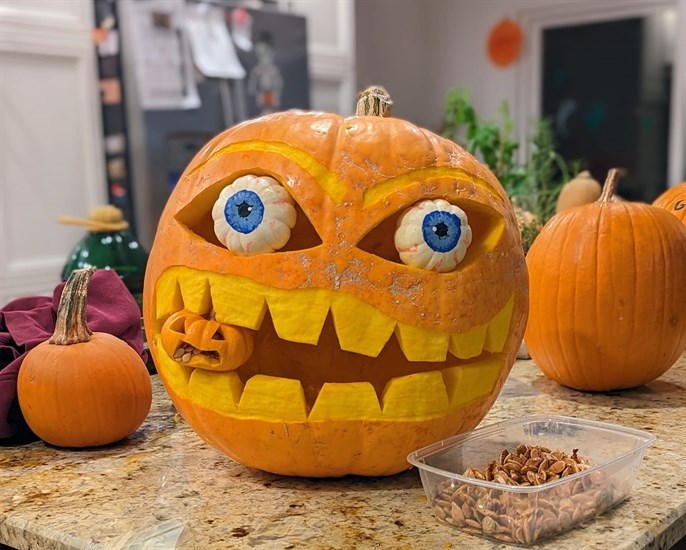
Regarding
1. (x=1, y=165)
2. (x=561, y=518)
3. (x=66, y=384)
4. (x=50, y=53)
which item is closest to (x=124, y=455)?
(x=66, y=384)

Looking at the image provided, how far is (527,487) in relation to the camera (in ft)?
2.44

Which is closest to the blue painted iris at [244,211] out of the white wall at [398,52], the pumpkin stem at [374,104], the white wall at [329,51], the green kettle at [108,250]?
the pumpkin stem at [374,104]

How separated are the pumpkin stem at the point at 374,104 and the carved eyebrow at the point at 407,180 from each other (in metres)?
0.14

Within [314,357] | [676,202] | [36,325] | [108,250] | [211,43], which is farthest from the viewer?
[211,43]

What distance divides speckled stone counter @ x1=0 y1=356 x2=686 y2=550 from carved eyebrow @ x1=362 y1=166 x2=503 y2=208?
0.33 m

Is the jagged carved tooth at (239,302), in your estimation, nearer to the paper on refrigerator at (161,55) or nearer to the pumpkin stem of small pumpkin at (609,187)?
the pumpkin stem of small pumpkin at (609,187)

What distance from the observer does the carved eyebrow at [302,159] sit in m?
0.88

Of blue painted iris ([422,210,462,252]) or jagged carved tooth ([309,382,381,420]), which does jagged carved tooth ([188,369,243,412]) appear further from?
blue painted iris ([422,210,462,252])

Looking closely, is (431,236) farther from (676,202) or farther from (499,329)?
(676,202)

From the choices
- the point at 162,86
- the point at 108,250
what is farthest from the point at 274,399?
the point at 162,86

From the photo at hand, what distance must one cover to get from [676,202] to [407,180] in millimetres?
981

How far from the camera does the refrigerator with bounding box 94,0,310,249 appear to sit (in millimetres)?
3006

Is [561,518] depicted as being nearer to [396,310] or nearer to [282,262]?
[396,310]

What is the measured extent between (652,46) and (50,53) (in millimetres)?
4112
